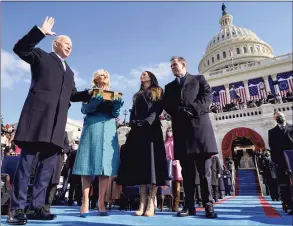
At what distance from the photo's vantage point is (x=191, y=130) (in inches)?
130

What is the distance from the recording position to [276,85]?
1267 inches

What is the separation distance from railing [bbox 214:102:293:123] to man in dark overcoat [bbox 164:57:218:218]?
57.3 ft

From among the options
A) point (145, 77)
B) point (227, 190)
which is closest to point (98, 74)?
point (145, 77)

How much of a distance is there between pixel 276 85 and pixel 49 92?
3499 centimetres

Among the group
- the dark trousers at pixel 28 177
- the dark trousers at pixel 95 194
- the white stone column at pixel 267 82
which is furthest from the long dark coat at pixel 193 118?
the white stone column at pixel 267 82

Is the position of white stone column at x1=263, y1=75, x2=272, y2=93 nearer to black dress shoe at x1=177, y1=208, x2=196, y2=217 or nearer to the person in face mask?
the person in face mask

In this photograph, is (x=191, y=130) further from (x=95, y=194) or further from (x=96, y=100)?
(x=95, y=194)

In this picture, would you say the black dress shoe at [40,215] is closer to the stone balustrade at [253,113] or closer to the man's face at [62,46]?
the man's face at [62,46]

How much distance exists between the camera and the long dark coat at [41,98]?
2.65 metres

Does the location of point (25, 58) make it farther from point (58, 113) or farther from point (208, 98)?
point (208, 98)

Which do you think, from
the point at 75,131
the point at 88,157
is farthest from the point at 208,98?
the point at 75,131

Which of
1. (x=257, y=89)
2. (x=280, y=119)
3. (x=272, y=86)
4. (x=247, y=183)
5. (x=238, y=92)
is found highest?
(x=272, y=86)

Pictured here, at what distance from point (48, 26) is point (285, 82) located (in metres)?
34.9

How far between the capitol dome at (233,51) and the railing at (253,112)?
4231 centimetres
